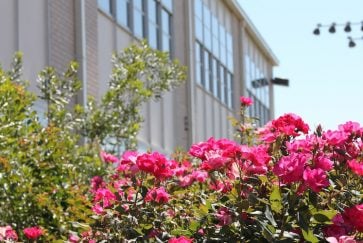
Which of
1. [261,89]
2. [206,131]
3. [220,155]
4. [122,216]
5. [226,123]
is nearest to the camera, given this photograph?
[220,155]

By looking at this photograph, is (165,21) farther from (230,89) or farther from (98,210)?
(98,210)

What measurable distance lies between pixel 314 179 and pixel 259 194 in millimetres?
443

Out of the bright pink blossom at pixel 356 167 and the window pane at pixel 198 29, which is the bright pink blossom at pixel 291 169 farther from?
the window pane at pixel 198 29

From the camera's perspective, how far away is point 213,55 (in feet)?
91.0

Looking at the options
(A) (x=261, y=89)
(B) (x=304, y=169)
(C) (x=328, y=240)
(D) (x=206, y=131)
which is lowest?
(C) (x=328, y=240)

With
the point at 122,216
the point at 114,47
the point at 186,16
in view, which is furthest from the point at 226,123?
the point at 122,216

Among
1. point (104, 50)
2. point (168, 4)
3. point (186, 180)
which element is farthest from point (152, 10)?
point (186, 180)

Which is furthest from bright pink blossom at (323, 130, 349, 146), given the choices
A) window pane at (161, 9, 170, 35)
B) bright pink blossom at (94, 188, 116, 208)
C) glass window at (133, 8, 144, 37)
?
window pane at (161, 9, 170, 35)

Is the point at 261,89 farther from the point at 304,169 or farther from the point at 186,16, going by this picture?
the point at 304,169

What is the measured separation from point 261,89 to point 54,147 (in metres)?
28.3

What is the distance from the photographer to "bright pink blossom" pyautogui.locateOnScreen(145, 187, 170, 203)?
4.75m

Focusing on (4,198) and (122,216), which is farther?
(4,198)

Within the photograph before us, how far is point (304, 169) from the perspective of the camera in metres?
3.98

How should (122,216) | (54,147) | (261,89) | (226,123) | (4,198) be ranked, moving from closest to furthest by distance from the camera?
(122,216)
(4,198)
(54,147)
(226,123)
(261,89)
